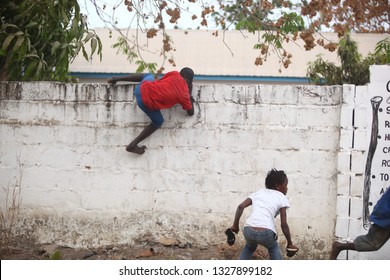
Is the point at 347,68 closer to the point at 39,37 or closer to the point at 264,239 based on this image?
the point at 39,37

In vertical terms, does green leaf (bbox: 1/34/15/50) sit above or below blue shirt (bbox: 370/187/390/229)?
above

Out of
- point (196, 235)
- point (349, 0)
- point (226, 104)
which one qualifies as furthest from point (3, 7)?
point (349, 0)

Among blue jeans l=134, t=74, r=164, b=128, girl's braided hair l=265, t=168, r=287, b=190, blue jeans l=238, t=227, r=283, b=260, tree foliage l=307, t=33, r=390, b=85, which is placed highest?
tree foliage l=307, t=33, r=390, b=85

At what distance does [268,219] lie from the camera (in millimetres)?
5039

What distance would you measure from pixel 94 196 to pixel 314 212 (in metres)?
2.17

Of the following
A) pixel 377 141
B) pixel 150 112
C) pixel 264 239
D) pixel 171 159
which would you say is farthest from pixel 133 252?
pixel 377 141

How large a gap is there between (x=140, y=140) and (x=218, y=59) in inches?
413

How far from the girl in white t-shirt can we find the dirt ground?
97 cm

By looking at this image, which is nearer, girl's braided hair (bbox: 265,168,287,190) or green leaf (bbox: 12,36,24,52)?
girl's braided hair (bbox: 265,168,287,190)

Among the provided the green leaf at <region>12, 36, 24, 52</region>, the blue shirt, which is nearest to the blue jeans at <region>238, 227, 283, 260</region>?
the blue shirt

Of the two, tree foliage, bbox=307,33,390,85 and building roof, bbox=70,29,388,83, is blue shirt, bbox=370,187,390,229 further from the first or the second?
building roof, bbox=70,29,388,83

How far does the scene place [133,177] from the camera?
6336 millimetres

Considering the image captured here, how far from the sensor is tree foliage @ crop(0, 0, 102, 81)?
21.8ft

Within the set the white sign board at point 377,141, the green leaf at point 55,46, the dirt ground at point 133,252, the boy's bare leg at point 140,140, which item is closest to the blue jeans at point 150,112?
the boy's bare leg at point 140,140
